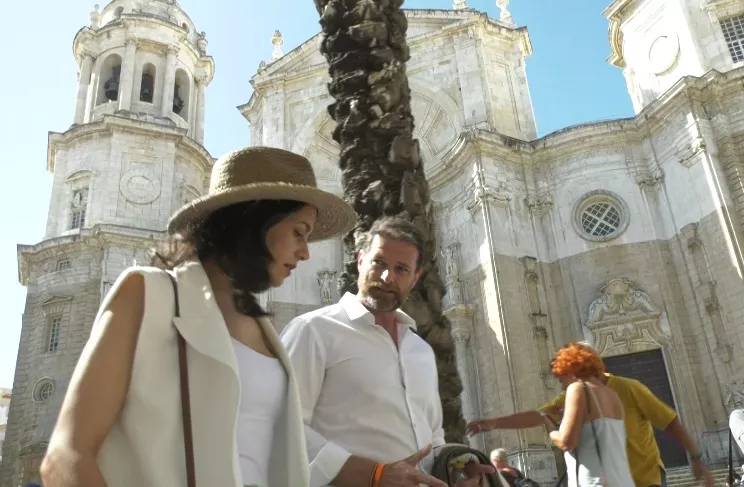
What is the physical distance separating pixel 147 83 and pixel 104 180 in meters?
7.13

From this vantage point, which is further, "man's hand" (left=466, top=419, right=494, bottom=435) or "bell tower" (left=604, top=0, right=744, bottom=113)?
"bell tower" (left=604, top=0, right=744, bottom=113)

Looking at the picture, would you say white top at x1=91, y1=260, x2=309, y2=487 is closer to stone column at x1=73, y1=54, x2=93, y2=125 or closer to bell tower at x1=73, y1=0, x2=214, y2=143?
bell tower at x1=73, y1=0, x2=214, y2=143

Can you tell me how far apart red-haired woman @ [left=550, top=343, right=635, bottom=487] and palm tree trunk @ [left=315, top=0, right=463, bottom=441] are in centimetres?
85

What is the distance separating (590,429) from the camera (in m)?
4.22

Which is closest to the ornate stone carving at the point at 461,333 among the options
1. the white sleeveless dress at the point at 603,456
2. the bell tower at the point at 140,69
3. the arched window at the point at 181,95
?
the white sleeveless dress at the point at 603,456

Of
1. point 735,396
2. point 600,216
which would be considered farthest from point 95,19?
point 735,396

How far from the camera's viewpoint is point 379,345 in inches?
106

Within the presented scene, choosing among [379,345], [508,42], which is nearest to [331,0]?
[379,345]

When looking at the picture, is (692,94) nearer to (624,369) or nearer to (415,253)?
(624,369)

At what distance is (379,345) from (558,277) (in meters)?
19.0

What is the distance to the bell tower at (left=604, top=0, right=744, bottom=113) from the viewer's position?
20562mm

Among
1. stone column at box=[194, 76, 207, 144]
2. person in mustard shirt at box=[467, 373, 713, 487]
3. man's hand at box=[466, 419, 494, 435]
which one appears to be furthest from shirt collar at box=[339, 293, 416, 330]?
stone column at box=[194, 76, 207, 144]

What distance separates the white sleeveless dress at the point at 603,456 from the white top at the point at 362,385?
1934 mm

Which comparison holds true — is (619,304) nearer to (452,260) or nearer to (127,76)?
(452,260)
